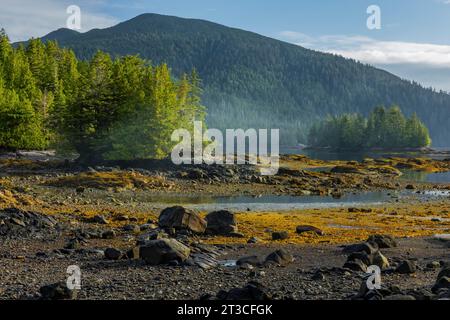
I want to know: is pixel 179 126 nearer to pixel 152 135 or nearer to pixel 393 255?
pixel 152 135

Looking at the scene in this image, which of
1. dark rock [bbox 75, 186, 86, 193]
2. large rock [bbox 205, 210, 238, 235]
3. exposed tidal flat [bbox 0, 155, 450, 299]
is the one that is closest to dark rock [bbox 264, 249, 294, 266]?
exposed tidal flat [bbox 0, 155, 450, 299]

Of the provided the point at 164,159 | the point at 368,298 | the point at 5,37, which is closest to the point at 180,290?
the point at 368,298

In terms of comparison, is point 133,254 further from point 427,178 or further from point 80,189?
point 427,178

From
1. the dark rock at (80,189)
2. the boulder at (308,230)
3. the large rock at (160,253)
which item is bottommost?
the dark rock at (80,189)

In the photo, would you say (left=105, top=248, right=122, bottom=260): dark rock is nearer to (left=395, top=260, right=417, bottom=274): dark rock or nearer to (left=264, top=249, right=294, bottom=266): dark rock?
(left=264, top=249, right=294, bottom=266): dark rock

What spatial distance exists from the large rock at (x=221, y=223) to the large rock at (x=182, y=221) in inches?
23.4

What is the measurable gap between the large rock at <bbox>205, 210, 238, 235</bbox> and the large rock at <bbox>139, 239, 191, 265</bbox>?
8920 mm

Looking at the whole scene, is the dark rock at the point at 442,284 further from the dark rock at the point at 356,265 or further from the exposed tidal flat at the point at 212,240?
the dark rock at the point at 356,265

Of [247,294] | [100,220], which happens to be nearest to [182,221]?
[100,220]

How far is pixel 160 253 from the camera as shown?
22812 millimetres

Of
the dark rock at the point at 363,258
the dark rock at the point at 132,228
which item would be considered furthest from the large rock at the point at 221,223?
the dark rock at the point at 363,258

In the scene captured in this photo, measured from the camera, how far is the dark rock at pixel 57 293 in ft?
55.1

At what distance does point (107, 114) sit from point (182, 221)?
61.4m

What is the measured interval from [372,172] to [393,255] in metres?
72.4
